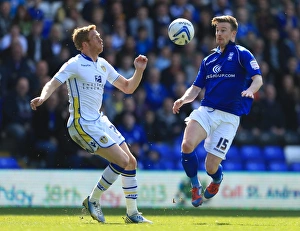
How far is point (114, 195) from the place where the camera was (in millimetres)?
14625

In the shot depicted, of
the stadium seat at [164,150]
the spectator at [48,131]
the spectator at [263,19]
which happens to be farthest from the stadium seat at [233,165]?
the spectator at [263,19]

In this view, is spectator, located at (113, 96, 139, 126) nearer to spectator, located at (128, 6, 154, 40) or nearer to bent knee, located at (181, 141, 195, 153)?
spectator, located at (128, 6, 154, 40)

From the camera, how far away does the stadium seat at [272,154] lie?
16656mm

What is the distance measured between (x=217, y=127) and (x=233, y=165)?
5598mm

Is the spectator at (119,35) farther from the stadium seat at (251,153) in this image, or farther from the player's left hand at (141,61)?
the player's left hand at (141,61)

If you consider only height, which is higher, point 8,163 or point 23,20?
point 23,20

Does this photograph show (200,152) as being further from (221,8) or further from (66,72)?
(66,72)

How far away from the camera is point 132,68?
661 inches

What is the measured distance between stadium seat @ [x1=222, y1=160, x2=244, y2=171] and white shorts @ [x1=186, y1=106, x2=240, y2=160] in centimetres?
538

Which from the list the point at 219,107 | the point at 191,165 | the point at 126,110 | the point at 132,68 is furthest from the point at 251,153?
the point at 191,165

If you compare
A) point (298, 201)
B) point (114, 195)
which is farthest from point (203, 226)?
point (298, 201)

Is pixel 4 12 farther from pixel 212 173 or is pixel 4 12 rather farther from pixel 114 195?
pixel 212 173

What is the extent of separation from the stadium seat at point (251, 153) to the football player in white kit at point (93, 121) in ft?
21.5

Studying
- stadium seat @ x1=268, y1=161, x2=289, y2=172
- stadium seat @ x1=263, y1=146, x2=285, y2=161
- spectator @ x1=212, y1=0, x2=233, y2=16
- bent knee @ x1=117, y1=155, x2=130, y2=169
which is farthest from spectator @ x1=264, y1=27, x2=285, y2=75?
bent knee @ x1=117, y1=155, x2=130, y2=169
